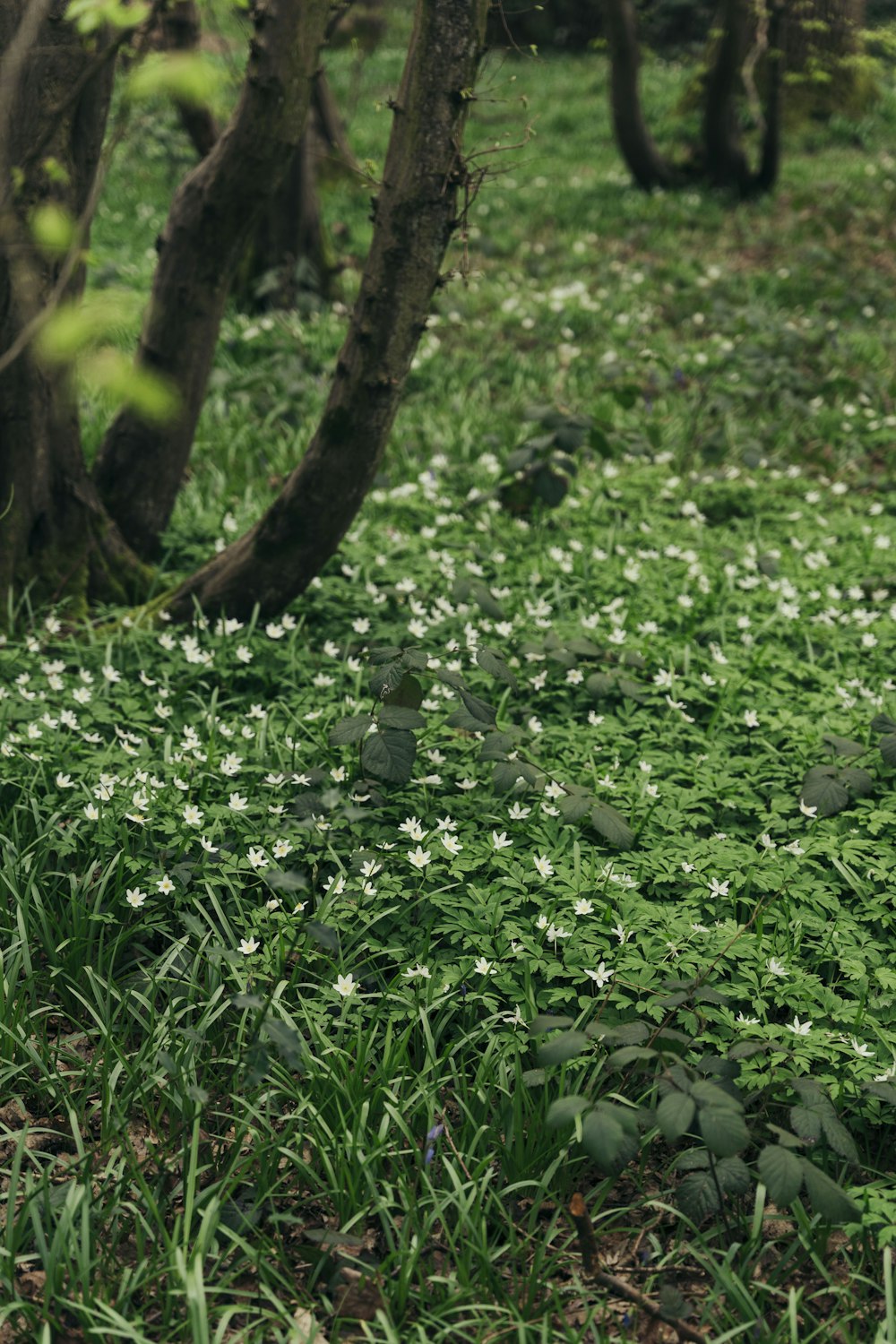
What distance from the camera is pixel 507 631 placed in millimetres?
3811

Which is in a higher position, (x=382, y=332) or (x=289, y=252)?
(x=289, y=252)

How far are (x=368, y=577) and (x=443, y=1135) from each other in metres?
2.29

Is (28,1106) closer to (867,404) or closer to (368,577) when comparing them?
(368,577)

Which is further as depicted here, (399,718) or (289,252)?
(289,252)

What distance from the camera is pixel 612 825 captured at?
2.73 m

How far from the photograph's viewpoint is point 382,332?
3332 mm

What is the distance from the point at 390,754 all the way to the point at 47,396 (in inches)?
71.5

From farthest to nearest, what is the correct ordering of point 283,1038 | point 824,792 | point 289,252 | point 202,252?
point 289,252 → point 202,252 → point 824,792 → point 283,1038

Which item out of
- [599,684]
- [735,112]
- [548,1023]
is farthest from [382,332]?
[735,112]

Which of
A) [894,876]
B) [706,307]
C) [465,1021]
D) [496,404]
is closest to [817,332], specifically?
[706,307]

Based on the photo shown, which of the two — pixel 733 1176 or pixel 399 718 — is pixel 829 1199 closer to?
pixel 733 1176

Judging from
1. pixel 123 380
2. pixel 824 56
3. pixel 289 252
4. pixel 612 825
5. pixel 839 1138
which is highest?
pixel 824 56

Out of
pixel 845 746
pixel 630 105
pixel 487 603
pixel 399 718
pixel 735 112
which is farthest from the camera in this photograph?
pixel 735 112

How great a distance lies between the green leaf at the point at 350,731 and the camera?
2812mm
